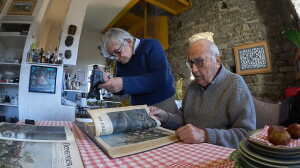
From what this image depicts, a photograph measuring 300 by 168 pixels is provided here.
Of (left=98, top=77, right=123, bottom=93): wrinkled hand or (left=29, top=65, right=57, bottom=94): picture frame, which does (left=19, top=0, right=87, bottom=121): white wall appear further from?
(left=98, top=77, right=123, bottom=93): wrinkled hand

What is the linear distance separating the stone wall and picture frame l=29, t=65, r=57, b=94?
9.61 feet

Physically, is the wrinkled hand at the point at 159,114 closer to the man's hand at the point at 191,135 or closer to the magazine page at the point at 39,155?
the man's hand at the point at 191,135

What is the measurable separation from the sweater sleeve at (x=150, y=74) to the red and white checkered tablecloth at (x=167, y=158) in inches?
20.0

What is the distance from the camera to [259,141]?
1.01 ft

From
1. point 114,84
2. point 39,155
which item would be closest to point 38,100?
point 114,84

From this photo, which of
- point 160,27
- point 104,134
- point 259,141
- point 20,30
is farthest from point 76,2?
point 259,141

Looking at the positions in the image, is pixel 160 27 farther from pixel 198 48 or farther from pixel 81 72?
pixel 198 48

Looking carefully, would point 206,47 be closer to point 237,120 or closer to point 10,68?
point 237,120

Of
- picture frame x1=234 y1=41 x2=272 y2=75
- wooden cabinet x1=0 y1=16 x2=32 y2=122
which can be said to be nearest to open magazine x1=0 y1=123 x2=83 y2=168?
wooden cabinet x1=0 y1=16 x2=32 y2=122

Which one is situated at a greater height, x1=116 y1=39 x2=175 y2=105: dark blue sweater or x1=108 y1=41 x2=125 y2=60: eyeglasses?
x1=108 y1=41 x2=125 y2=60: eyeglasses

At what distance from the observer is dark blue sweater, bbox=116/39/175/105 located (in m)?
1.06

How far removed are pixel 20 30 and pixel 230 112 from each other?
3052mm

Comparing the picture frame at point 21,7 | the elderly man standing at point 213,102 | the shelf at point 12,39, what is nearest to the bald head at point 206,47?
the elderly man standing at point 213,102

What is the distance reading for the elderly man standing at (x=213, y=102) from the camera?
0.81 metres
